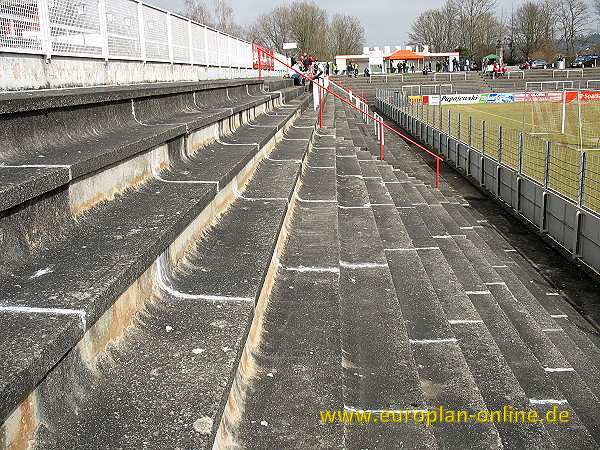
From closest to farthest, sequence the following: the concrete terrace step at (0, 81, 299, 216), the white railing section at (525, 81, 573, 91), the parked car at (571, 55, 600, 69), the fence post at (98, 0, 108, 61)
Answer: the concrete terrace step at (0, 81, 299, 216) → the fence post at (98, 0, 108, 61) → the white railing section at (525, 81, 573, 91) → the parked car at (571, 55, 600, 69)

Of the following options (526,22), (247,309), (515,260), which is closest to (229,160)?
(247,309)

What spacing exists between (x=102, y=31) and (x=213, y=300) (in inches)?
173

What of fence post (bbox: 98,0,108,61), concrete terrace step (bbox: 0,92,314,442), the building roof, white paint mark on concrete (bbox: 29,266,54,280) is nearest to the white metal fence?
fence post (bbox: 98,0,108,61)

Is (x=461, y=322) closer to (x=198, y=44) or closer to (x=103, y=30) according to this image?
(x=103, y=30)

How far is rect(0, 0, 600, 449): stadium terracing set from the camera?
202cm

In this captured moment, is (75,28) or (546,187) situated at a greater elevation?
(75,28)

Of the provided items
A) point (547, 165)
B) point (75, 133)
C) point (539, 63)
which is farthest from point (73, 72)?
point (539, 63)

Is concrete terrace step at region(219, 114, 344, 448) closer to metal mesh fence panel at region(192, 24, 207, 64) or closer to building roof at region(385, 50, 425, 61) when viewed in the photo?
metal mesh fence panel at region(192, 24, 207, 64)

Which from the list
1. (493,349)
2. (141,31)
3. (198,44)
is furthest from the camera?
(198,44)

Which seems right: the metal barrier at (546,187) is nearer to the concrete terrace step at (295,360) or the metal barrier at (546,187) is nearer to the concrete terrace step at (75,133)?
the concrete terrace step at (295,360)

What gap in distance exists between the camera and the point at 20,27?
453cm

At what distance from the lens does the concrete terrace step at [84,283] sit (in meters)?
1.75

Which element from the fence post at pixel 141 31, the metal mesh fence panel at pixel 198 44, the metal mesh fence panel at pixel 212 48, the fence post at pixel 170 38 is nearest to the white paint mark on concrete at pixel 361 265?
the fence post at pixel 141 31

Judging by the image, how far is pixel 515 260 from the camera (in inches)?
356
